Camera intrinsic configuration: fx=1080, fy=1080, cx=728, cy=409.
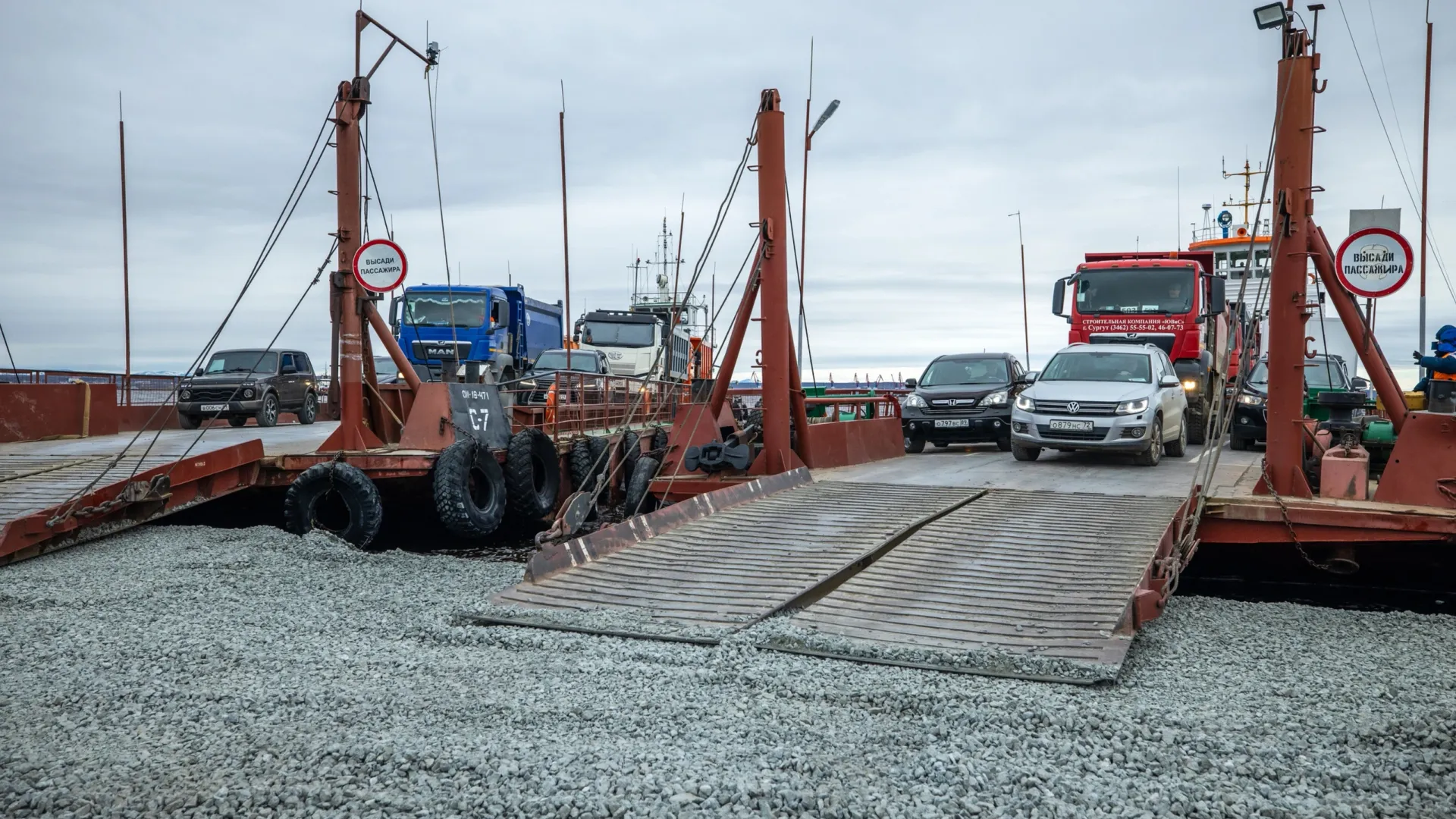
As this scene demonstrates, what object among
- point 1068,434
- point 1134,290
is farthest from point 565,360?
point 1068,434

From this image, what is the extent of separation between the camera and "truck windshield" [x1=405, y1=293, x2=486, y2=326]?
81.1 ft

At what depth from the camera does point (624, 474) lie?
1652 cm

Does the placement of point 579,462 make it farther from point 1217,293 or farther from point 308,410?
point 308,410

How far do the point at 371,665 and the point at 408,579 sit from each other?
10.0 ft

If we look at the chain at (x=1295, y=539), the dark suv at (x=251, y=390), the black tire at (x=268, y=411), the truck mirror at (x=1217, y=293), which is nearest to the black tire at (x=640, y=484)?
the chain at (x=1295, y=539)

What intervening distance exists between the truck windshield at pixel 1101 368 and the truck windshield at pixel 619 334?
14993mm

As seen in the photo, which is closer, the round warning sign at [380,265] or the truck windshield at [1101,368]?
the round warning sign at [380,265]

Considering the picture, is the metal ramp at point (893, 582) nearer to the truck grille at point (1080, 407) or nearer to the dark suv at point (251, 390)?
the truck grille at point (1080, 407)

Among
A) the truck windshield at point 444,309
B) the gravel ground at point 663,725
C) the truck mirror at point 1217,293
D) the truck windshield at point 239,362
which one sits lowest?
the gravel ground at point 663,725

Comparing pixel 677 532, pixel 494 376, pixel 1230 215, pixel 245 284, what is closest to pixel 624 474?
pixel 494 376

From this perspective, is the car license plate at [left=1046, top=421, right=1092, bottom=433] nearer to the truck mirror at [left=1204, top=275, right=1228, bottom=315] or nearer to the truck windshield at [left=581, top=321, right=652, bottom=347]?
the truck mirror at [left=1204, top=275, right=1228, bottom=315]

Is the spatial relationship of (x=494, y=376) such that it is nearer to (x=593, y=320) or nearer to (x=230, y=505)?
(x=230, y=505)

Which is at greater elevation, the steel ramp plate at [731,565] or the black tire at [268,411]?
the black tire at [268,411]

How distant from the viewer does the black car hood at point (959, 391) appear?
1641 cm
